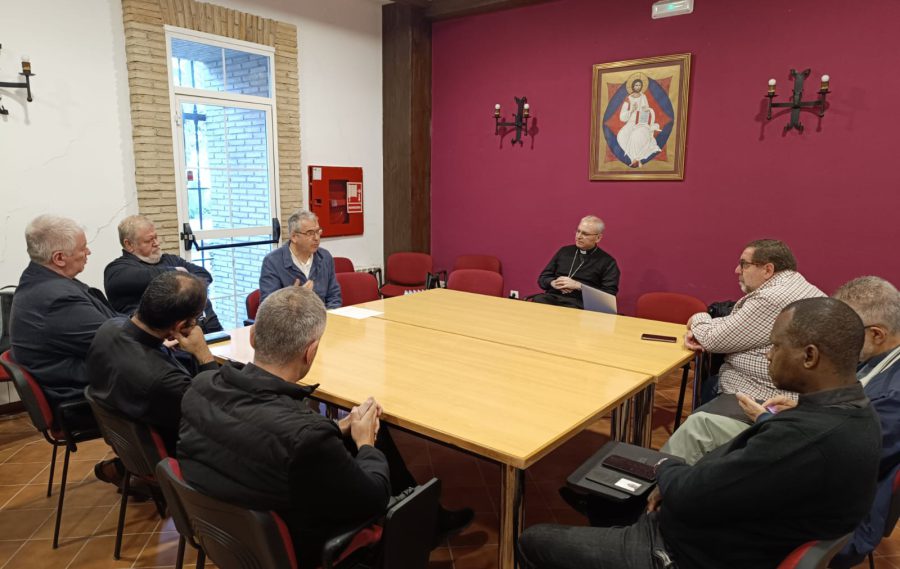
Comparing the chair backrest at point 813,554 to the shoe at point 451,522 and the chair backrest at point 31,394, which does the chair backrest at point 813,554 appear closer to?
the shoe at point 451,522

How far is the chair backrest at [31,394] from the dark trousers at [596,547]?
205 cm

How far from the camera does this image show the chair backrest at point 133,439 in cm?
203

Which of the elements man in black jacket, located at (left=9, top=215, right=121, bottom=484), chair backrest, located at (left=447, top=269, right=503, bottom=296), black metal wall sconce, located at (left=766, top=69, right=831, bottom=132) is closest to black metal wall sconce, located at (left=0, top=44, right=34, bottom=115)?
man in black jacket, located at (left=9, top=215, right=121, bottom=484)

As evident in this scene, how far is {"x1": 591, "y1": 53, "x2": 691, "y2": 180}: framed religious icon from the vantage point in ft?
15.9

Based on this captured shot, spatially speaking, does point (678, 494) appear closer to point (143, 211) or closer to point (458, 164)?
point (143, 211)

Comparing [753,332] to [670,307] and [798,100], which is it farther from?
[798,100]

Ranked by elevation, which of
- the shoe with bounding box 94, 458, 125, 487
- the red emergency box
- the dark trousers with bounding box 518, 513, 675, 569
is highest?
the red emergency box

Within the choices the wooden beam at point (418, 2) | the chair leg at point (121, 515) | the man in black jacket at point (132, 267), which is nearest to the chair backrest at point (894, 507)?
the chair leg at point (121, 515)

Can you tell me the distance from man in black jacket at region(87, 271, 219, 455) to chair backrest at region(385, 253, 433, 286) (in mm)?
3989

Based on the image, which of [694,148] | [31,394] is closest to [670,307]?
[694,148]

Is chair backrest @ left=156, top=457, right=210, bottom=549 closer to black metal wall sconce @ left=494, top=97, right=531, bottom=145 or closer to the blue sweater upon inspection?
the blue sweater

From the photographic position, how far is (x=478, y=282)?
4.68 meters

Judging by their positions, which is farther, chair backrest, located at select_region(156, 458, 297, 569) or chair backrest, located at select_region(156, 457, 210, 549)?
chair backrest, located at select_region(156, 457, 210, 549)

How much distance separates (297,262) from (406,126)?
2753mm
